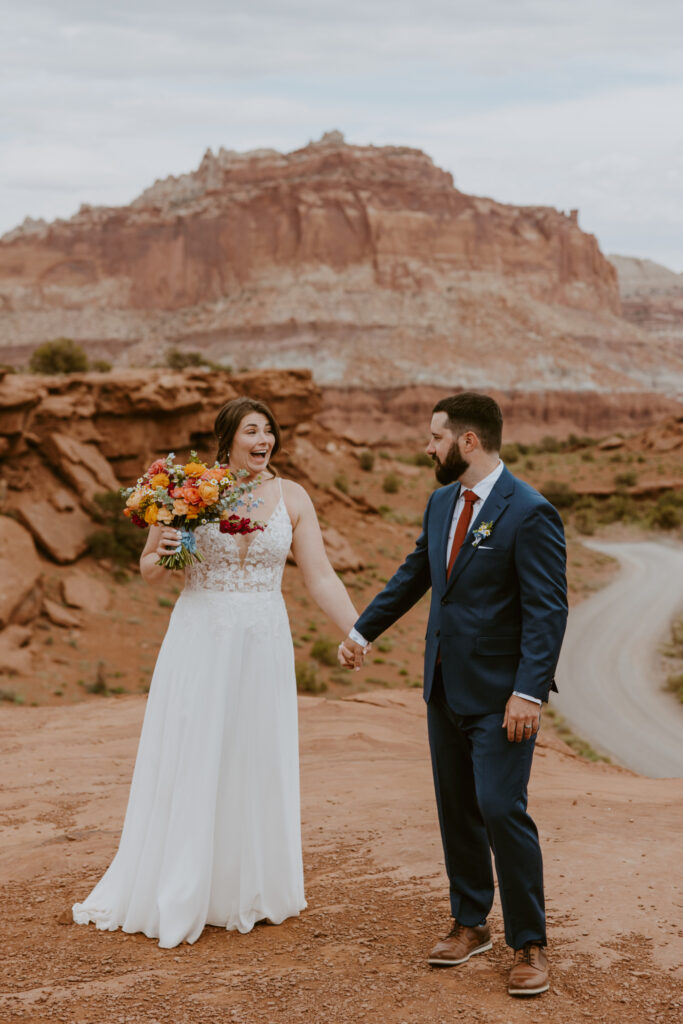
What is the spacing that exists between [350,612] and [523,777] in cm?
138

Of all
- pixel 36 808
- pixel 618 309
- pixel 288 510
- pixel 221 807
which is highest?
pixel 618 309

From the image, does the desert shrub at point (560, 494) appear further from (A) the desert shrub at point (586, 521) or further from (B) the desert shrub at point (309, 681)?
(B) the desert shrub at point (309, 681)

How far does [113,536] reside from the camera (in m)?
23.1

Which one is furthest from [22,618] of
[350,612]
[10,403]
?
[350,612]

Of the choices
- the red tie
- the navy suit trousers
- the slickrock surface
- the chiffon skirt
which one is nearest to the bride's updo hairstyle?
the chiffon skirt

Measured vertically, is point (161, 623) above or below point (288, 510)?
below

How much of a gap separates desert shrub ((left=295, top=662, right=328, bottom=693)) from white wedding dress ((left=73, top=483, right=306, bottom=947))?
14.1 m

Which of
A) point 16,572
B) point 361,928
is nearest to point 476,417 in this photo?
point 361,928

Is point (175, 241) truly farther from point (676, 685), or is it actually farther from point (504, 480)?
point (504, 480)

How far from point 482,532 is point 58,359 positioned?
112ft

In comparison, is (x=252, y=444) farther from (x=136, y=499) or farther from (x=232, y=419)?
(x=136, y=499)

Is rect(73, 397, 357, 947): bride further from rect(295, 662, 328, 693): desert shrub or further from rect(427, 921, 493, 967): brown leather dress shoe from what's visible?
rect(295, 662, 328, 693): desert shrub

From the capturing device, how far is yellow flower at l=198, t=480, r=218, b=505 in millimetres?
4520

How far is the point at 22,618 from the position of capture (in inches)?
757
